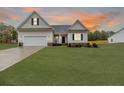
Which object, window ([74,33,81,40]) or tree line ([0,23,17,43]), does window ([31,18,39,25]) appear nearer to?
tree line ([0,23,17,43])

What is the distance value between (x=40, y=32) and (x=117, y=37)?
1292 centimetres

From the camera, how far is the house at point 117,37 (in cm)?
4474

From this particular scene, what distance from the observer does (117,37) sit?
46750mm

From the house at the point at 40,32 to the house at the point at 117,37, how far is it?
5185mm

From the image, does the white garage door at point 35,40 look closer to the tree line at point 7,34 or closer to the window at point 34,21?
the window at point 34,21

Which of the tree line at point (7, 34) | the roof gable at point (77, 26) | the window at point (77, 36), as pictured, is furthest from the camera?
the tree line at point (7, 34)

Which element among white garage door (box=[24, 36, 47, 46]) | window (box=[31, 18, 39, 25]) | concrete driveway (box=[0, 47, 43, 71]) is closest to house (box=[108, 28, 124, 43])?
white garage door (box=[24, 36, 47, 46])

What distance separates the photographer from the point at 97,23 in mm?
42438

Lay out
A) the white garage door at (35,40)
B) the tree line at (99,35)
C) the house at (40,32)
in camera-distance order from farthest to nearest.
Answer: the tree line at (99,35), the house at (40,32), the white garage door at (35,40)

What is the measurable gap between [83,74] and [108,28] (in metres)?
31.9

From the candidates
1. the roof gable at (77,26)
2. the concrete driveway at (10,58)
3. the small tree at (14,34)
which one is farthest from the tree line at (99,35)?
the concrete driveway at (10,58)
